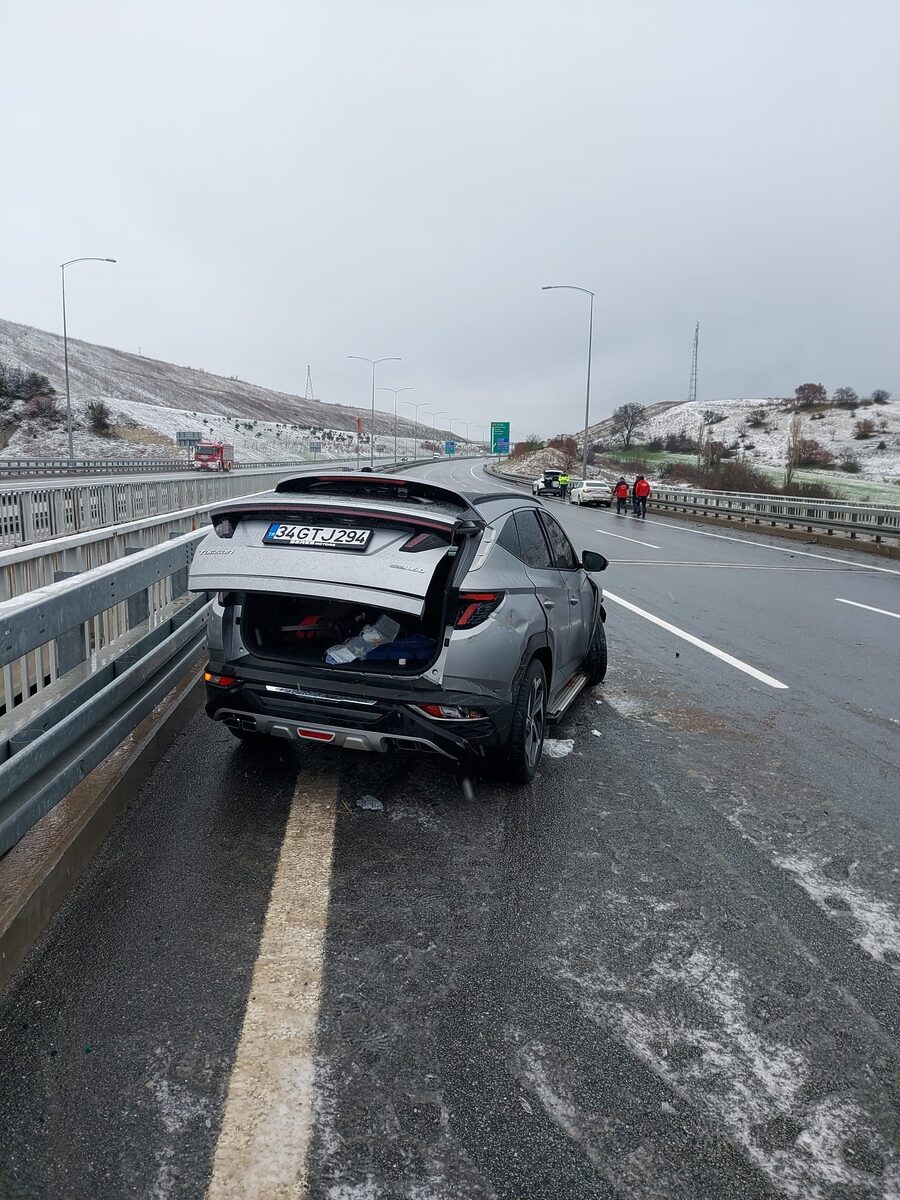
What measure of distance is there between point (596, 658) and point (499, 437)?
93261 millimetres

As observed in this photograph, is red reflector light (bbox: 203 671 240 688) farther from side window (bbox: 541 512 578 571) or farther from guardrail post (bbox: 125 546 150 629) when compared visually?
side window (bbox: 541 512 578 571)

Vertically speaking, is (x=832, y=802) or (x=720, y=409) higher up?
(x=720, y=409)

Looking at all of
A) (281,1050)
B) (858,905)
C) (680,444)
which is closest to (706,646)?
(858,905)

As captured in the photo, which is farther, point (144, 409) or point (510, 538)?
point (144, 409)

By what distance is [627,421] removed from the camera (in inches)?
4247

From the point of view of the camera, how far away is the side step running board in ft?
18.6

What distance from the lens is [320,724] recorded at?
4594mm

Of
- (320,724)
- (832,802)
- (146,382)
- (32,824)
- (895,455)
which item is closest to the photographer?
(32,824)

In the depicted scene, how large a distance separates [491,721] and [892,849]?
6.81 feet

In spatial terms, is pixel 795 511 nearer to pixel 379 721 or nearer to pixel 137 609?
pixel 137 609

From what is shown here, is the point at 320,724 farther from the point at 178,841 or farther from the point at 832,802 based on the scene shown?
the point at 832,802

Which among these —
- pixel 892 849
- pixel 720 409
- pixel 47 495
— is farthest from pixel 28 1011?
pixel 720 409

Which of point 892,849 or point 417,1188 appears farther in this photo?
point 892,849

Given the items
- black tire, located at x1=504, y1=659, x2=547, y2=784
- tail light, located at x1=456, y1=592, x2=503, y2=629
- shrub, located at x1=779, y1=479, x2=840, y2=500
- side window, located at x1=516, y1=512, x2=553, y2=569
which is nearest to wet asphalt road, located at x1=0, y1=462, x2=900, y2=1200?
black tire, located at x1=504, y1=659, x2=547, y2=784
